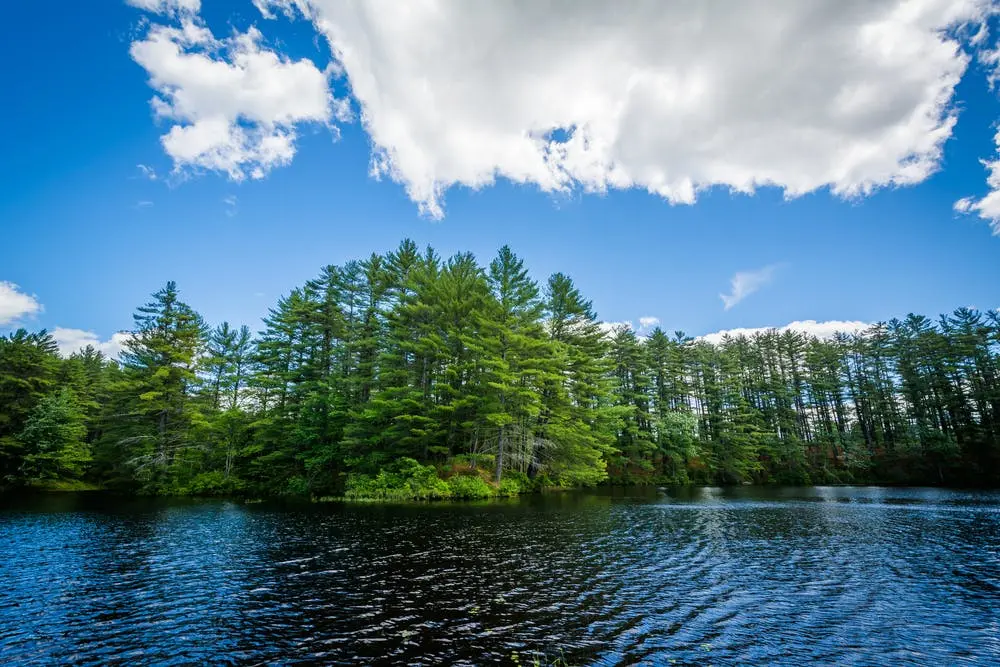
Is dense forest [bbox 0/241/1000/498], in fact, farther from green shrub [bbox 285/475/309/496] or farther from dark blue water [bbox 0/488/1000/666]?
dark blue water [bbox 0/488/1000/666]

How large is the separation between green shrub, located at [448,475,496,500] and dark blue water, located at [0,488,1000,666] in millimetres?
10523

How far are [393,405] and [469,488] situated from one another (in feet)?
26.9

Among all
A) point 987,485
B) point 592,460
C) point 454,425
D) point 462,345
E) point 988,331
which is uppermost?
point 988,331

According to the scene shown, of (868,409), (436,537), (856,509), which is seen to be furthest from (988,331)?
(436,537)

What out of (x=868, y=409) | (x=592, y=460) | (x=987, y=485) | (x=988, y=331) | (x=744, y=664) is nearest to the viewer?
(x=744, y=664)

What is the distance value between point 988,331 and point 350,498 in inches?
2839

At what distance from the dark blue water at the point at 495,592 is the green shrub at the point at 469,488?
10.5 metres

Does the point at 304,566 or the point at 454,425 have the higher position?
the point at 454,425

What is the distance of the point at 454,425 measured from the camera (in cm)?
3369

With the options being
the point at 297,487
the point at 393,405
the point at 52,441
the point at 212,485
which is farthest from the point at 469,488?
Result: the point at 52,441

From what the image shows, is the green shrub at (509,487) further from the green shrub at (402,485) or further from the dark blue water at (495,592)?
the dark blue water at (495,592)

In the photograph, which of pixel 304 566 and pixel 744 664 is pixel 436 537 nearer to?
pixel 304 566

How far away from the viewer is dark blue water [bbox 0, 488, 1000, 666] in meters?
7.04

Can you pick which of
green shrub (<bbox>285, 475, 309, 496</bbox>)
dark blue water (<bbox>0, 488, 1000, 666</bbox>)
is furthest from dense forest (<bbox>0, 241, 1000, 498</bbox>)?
dark blue water (<bbox>0, 488, 1000, 666</bbox>)
